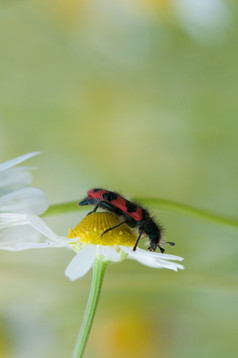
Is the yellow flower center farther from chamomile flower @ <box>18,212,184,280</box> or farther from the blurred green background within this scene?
the blurred green background

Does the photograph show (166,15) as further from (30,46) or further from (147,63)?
(30,46)

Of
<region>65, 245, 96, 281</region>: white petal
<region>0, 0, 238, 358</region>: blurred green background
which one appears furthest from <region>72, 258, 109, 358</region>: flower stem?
<region>0, 0, 238, 358</region>: blurred green background

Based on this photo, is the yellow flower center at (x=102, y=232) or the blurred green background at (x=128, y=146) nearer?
the yellow flower center at (x=102, y=232)

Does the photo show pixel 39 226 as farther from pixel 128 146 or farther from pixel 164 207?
pixel 128 146

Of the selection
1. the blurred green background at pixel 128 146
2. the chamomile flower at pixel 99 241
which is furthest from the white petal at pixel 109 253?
the blurred green background at pixel 128 146

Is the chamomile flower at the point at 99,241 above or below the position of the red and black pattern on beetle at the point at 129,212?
below

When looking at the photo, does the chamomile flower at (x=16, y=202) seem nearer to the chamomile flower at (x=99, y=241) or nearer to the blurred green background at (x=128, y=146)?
the chamomile flower at (x=99, y=241)

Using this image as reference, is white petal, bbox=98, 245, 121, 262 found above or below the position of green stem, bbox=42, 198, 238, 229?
below
